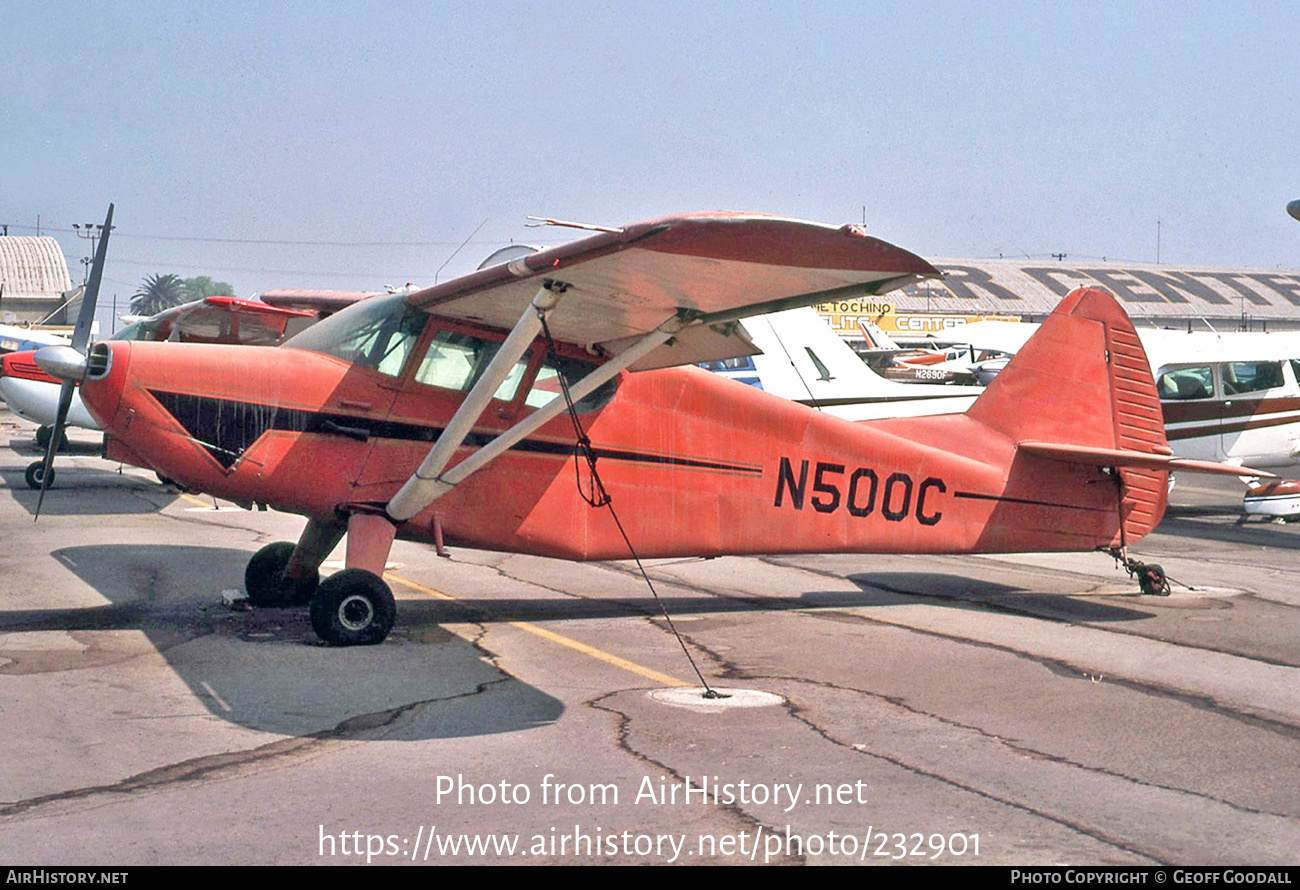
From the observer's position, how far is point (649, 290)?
708cm

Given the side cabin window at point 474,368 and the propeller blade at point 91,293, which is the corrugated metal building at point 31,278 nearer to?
the propeller blade at point 91,293

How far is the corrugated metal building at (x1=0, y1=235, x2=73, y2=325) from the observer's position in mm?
83000

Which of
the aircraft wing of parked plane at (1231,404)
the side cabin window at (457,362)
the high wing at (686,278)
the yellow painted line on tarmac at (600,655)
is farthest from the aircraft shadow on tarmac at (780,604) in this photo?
the aircraft wing of parked plane at (1231,404)

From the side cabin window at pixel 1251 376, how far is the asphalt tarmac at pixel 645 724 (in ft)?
29.5

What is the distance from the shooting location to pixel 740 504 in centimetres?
913

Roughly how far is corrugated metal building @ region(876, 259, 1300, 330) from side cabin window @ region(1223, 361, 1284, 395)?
2039 inches

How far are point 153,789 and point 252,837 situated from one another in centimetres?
79

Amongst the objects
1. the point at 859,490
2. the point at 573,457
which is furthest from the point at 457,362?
the point at 859,490

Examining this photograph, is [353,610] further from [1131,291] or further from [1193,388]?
[1131,291]

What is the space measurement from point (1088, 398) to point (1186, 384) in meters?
10.1

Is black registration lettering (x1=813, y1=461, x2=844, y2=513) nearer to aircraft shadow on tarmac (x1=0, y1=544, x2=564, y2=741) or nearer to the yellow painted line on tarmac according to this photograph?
the yellow painted line on tarmac

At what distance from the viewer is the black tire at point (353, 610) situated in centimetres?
779
